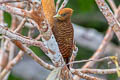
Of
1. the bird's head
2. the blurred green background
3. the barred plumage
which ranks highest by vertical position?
the bird's head

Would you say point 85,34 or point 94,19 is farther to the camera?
point 94,19

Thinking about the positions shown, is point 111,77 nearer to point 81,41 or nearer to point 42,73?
point 81,41

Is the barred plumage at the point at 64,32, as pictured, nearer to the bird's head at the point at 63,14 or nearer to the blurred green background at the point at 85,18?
the bird's head at the point at 63,14

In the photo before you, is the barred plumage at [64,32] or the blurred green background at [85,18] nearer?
the barred plumage at [64,32]

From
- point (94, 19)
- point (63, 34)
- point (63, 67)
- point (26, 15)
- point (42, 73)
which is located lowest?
point (42, 73)

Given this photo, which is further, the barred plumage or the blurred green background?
the blurred green background

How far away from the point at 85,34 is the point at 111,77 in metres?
0.51

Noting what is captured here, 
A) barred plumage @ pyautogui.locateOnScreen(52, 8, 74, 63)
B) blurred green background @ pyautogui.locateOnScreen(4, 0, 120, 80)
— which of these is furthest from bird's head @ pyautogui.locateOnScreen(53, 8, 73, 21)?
blurred green background @ pyautogui.locateOnScreen(4, 0, 120, 80)

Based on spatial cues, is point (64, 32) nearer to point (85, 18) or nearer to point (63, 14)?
point (63, 14)

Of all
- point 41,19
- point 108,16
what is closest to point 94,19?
point 108,16

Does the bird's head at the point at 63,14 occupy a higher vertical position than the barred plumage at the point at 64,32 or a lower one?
higher

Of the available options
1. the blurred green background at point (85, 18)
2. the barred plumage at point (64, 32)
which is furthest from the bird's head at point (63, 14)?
the blurred green background at point (85, 18)

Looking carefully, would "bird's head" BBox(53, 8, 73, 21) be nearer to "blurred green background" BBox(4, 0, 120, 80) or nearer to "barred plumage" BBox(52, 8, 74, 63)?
"barred plumage" BBox(52, 8, 74, 63)

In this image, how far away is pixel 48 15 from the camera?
201 centimetres
